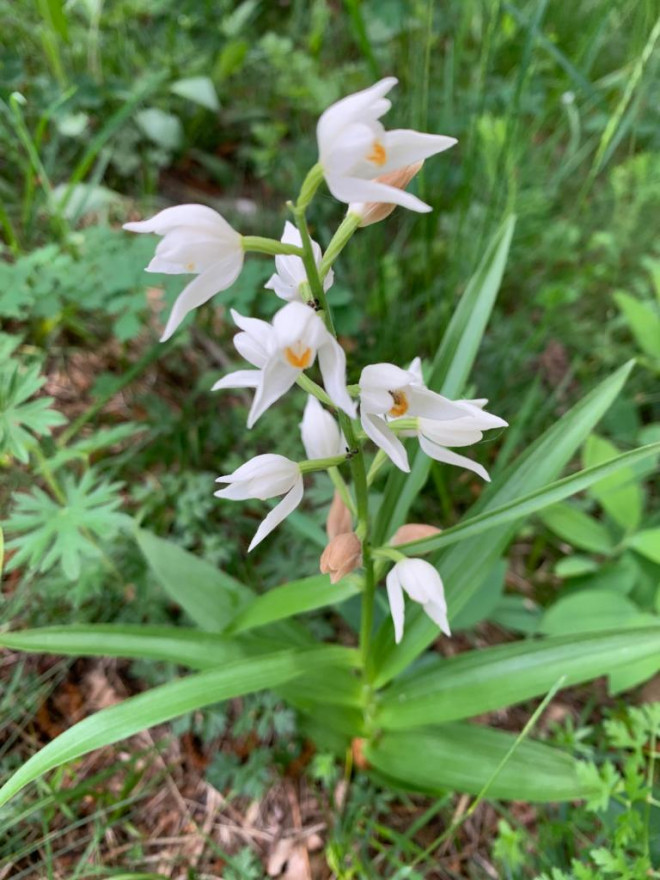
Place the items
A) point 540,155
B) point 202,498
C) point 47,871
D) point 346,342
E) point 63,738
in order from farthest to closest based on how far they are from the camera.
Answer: point 540,155 < point 346,342 < point 202,498 < point 47,871 < point 63,738

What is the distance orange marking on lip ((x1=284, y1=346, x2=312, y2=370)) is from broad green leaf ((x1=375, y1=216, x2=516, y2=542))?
0.51 metres

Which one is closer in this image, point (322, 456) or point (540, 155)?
point (322, 456)

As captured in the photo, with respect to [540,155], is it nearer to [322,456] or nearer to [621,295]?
[621,295]

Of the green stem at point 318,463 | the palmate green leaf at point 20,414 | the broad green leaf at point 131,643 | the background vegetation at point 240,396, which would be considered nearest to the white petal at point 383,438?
the green stem at point 318,463

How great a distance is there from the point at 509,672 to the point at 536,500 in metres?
0.38

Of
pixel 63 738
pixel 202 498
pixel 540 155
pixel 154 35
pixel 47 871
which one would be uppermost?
pixel 154 35

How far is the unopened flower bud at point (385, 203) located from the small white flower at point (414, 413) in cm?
19

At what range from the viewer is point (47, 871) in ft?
3.92

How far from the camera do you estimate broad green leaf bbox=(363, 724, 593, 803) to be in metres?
1.13

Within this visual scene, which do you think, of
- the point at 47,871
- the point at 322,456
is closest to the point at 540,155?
the point at 322,456

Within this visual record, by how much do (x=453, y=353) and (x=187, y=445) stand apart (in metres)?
0.84

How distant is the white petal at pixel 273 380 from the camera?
702 mm

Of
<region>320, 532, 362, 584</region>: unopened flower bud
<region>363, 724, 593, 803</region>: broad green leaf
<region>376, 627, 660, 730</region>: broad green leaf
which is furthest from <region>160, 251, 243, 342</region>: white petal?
<region>363, 724, 593, 803</region>: broad green leaf

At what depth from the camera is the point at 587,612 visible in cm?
149
